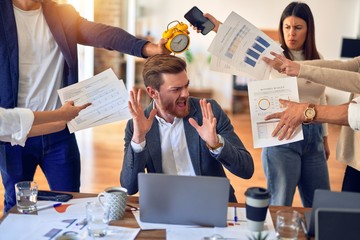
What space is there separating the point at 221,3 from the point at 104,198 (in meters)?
5.79

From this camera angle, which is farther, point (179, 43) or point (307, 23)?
point (307, 23)

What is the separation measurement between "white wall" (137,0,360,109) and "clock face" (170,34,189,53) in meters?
4.76

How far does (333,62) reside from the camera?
7.43ft

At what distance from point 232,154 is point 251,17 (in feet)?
17.8

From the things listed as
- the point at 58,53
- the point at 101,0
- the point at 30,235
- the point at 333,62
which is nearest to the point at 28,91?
the point at 58,53

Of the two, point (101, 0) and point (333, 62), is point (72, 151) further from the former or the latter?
point (101, 0)

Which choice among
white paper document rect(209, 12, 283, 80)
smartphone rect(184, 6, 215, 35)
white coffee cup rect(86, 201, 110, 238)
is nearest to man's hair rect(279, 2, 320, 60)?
white paper document rect(209, 12, 283, 80)

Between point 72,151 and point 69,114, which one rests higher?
point 69,114

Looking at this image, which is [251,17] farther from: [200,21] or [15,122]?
[15,122]

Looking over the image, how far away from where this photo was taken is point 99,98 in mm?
1963

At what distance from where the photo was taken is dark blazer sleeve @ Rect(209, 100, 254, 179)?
179cm

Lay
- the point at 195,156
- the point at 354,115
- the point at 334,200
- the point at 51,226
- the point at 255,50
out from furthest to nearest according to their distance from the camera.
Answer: the point at 255,50
the point at 195,156
the point at 354,115
the point at 51,226
the point at 334,200

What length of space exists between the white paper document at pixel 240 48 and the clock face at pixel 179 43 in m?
0.12

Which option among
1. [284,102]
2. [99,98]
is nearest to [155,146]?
[99,98]
